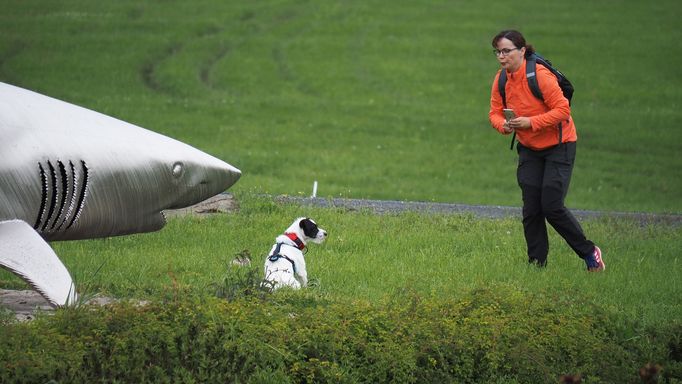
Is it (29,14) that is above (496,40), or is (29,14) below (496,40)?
below

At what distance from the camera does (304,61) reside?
31688 mm

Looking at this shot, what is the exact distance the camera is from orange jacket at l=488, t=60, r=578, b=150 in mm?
9711

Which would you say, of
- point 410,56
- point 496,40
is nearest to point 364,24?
point 410,56

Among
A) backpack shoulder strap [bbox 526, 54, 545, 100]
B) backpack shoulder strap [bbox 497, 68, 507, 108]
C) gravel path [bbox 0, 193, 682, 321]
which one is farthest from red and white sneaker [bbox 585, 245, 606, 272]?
gravel path [bbox 0, 193, 682, 321]

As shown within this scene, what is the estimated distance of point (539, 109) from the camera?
989 centimetres

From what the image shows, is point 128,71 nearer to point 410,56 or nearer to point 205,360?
point 410,56

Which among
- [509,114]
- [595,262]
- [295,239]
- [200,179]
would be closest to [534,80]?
[509,114]

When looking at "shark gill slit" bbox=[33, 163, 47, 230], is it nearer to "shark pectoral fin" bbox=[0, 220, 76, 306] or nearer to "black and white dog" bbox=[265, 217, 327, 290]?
"shark pectoral fin" bbox=[0, 220, 76, 306]

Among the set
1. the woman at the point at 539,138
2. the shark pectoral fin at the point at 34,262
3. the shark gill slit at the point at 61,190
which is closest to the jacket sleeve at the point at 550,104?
the woman at the point at 539,138

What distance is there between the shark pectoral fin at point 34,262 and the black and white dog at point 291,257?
169 cm

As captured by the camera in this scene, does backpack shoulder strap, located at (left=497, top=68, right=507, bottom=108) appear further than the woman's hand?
Yes

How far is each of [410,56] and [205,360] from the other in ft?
86.0

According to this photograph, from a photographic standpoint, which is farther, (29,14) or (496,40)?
(29,14)

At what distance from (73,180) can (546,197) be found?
4398 mm
